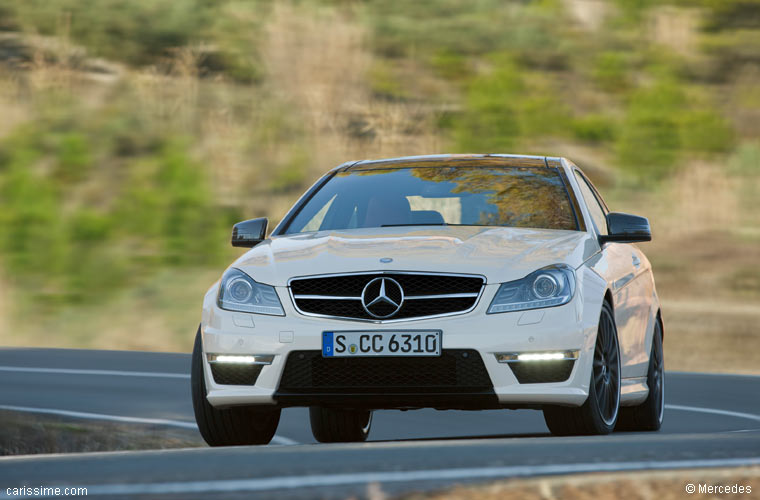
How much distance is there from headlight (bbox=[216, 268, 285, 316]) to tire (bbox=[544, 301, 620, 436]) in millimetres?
1416

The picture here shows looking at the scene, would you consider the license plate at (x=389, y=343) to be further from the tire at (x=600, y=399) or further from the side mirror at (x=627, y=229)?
the side mirror at (x=627, y=229)

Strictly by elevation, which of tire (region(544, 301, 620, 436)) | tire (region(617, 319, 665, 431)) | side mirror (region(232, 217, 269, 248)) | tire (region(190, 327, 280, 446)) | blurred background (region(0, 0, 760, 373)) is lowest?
blurred background (region(0, 0, 760, 373))

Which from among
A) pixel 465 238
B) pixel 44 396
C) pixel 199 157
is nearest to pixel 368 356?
pixel 465 238

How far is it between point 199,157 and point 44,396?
13.7 metres

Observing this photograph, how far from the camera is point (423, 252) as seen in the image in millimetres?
6992

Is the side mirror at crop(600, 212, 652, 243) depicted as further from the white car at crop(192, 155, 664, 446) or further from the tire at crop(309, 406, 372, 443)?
the tire at crop(309, 406, 372, 443)

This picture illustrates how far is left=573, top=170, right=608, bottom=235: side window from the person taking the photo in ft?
28.1

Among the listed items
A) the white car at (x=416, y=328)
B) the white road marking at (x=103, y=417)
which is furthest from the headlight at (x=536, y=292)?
the white road marking at (x=103, y=417)

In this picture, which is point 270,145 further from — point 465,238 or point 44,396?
point 465,238

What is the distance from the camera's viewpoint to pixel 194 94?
27.2m

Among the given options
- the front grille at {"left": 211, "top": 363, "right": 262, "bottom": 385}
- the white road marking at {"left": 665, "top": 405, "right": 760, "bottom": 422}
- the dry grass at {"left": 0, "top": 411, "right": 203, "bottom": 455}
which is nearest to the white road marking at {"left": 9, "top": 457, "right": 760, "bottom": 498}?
the front grille at {"left": 211, "top": 363, "right": 262, "bottom": 385}

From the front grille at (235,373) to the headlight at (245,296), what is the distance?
0.90 ft

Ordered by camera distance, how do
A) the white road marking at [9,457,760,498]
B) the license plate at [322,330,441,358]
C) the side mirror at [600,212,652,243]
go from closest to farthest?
the white road marking at [9,457,760,498] < the license plate at [322,330,441,358] < the side mirror at [600,212,652,243]

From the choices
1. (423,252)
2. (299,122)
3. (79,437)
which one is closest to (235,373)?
(423,252)
